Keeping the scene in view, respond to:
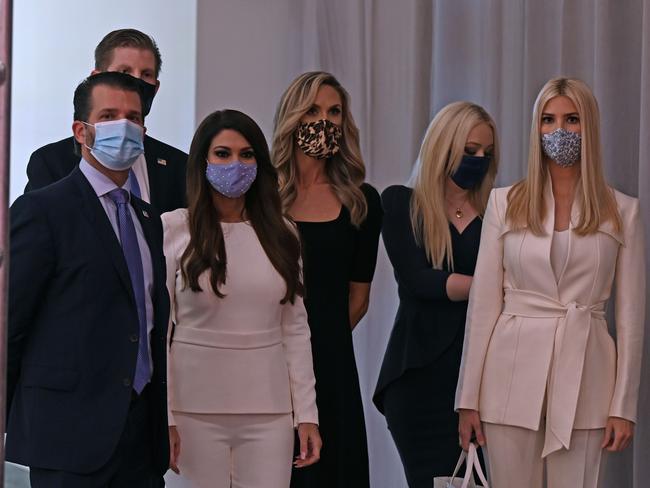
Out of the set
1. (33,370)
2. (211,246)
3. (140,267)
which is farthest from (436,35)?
(33,370)

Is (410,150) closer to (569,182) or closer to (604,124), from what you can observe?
(604,124)

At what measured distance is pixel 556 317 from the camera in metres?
3.22

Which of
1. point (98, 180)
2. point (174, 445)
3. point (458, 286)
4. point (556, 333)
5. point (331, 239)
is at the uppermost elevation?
point (98, 180)

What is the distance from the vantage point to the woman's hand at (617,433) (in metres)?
3.17

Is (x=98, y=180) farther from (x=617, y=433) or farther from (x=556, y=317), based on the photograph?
(x=617, y=433)

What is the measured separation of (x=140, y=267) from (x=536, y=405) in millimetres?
1189

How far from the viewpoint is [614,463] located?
3965 millimetres

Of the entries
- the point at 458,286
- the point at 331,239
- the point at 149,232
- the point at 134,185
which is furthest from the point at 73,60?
the point at 149,232

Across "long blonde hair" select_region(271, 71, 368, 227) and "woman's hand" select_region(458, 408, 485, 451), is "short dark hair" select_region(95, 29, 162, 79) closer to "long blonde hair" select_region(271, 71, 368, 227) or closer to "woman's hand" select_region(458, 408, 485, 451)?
"long blonde hair" select_region(271, 71, 368, 227)

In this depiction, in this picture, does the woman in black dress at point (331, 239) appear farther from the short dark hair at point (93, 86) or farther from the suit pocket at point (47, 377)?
the suit pocket at point (47, 377)

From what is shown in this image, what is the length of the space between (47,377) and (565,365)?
1.43 metres

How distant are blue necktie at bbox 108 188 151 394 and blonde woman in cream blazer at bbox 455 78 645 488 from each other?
1.03 metres

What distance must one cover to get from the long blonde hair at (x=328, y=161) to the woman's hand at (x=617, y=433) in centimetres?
99

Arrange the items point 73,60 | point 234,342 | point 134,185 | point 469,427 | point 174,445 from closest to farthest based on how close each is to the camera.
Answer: point 174,445
point 234,342
point 469,427
point 134,185
point 73,60
